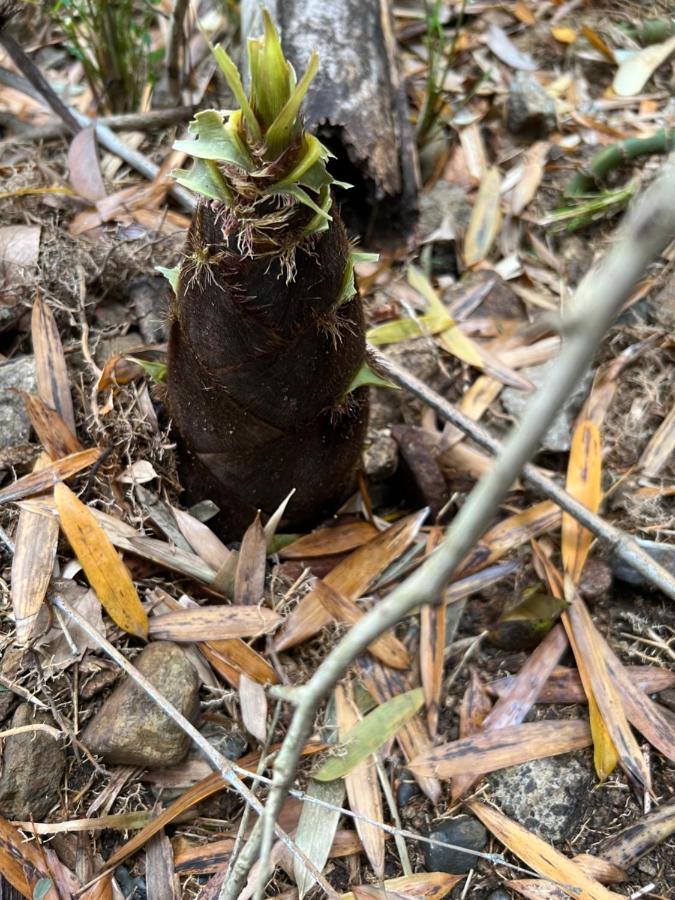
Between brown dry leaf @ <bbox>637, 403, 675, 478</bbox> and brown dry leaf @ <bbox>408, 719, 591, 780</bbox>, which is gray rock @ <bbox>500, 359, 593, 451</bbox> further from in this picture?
brown dry leaf @ <bbox>408, 719, 591, 780</bbox>

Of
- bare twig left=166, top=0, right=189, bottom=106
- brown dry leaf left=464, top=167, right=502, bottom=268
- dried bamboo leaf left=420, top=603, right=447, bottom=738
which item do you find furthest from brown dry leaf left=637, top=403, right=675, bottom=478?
bare twig left=166, top=0, right=189, bottom=106

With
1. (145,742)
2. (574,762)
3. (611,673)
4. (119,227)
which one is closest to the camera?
(145,742)

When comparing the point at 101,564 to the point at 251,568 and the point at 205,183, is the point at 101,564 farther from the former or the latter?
the point at 205,183

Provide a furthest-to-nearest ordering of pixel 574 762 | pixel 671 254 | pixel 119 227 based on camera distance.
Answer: pixel 671 254
pixel 119 227
pixel 574 762

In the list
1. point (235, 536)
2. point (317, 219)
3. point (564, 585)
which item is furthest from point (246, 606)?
point (317, 219)

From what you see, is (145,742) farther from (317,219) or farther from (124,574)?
(317,219)

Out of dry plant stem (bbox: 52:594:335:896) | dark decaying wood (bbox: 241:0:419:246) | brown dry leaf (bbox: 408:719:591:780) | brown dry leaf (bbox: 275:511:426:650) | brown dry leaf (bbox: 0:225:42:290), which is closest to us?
dry plant stem (bbox: 52:594:335:896)

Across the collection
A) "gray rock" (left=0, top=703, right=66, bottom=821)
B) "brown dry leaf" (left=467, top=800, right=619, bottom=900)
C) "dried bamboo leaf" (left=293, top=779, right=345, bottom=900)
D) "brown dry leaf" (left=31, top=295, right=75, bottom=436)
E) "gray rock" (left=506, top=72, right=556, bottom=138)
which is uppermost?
"gray rock" (left=506, top=72, right=556, bottom=138)
